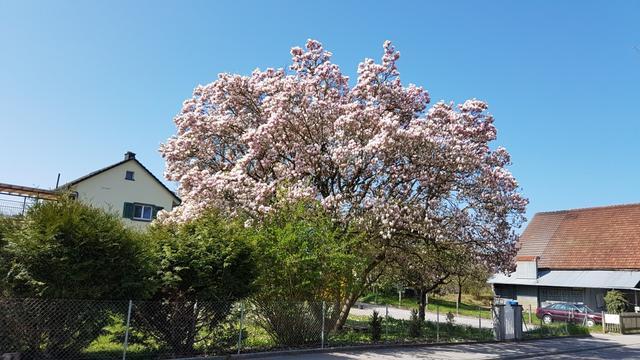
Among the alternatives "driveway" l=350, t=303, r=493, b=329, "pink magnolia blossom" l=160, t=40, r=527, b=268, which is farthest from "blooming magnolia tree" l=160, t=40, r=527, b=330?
"driveway" l=350, t=303, r=493, b=329

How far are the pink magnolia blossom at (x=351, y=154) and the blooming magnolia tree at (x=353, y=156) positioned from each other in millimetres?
40

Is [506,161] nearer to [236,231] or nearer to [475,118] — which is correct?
[475,118]

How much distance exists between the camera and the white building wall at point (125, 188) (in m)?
38.7

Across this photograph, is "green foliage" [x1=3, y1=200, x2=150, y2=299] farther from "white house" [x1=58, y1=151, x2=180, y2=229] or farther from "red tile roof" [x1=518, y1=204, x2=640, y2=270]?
"red tile roof" [x1=518, y1=204, x2=640, y2=270]

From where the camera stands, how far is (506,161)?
64.8 ft

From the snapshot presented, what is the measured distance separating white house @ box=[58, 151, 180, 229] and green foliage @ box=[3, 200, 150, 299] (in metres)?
29.2

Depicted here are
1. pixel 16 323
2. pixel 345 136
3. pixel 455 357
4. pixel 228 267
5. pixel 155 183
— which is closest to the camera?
pixel 16 323

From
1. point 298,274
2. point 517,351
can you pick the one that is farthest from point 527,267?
point 298,274

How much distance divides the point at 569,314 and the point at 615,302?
8.99 ft

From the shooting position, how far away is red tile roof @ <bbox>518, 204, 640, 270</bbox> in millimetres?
36031

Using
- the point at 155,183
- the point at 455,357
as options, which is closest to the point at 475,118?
the point at 455,357

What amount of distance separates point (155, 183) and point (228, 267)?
31783 millimetres

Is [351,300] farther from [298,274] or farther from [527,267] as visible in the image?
[527,267]

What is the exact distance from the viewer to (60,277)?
952 centimetres
